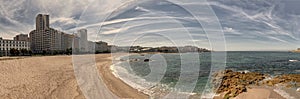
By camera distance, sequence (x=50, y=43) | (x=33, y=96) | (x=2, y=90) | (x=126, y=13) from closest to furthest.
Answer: (x=126, y=13) → (x=33, y=96) → (x=2, y=90) → (x=50, y=43)

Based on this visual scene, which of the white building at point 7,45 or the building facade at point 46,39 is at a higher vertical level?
the building facade at point 46,39

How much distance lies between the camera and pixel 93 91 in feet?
31.2

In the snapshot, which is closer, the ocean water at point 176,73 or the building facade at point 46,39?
the ocean water at point 176,73

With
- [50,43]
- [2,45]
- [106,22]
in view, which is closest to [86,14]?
[106,22]

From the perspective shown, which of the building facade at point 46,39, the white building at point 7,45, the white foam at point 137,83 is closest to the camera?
the white foam at point 137,83

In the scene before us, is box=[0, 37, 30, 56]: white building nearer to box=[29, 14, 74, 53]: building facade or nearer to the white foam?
box=[29, 14, 74, 53]: building facade

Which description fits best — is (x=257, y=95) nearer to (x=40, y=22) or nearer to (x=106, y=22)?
(x=106, y=22)

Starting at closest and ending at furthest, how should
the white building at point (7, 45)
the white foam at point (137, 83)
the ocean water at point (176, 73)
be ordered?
the white foam at point (137, 83)
the ocean water at point (176, 73)
the white building at point (7, 45)

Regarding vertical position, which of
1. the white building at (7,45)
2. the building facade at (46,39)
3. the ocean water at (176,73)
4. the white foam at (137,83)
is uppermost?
the building facade at (46,39)

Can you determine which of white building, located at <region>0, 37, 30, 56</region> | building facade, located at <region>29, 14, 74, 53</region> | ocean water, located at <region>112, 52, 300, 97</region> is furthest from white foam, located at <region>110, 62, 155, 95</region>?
building facade, located at <region>29, 14, 74, 53</region>

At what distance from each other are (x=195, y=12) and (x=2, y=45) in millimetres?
60854

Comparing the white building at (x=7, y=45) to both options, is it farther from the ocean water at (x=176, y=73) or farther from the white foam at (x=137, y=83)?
the white foam at (x=137, y=83)

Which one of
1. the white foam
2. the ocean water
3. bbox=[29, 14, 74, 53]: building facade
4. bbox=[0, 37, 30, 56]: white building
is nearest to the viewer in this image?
the white foam

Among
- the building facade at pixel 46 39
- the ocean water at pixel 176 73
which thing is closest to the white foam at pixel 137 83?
the ocean water at pixel 176 73
